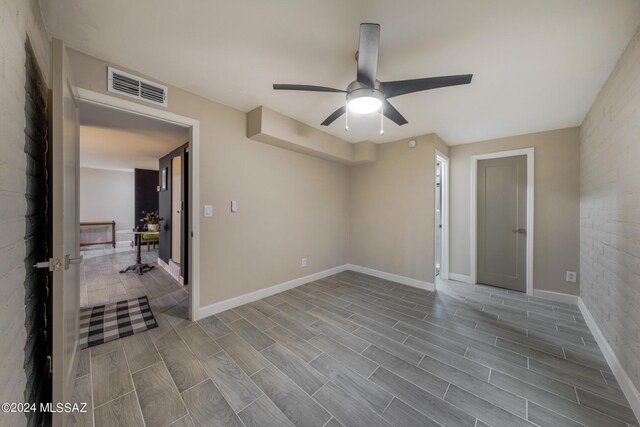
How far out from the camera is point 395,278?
3.84 meters

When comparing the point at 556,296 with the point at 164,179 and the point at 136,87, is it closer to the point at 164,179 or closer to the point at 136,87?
the point at 136,87

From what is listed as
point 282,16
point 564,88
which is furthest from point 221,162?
point 564,88

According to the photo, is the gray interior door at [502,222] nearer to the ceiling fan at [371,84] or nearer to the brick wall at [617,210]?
the brick wall at [617,210]

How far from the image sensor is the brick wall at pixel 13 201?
894mm

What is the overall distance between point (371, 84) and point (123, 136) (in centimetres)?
411

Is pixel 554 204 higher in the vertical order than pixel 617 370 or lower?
higher

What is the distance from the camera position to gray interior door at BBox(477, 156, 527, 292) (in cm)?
346

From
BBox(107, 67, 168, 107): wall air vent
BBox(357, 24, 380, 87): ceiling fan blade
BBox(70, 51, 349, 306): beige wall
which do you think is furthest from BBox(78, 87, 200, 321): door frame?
BBox(357, 24, 380, 87): ceiling fan blade

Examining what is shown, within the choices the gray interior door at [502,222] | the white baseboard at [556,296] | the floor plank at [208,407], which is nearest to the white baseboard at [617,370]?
the white baseboard at [556,296]

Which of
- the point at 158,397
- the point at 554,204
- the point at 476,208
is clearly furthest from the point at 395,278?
the point at 158,397

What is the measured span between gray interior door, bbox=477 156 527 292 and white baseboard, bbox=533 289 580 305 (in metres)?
0.17

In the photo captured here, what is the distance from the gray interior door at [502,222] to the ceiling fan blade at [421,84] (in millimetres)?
2876

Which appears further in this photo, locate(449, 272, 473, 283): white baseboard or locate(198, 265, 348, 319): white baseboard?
locate(449, 272, 473, 283): white baseboard

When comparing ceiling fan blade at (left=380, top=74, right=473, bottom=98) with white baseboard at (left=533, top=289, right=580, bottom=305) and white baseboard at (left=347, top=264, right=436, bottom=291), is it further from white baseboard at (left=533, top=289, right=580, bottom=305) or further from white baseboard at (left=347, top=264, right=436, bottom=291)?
white baseboard at (left=533, top=289, right=580, bottom=305)
